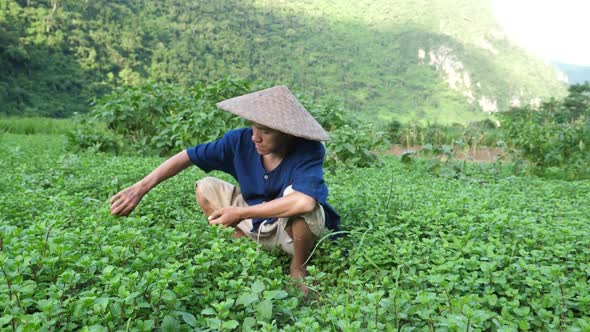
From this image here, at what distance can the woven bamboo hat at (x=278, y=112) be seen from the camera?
109 inches

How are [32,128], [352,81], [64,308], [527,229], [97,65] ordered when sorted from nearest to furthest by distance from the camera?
[64,308] < [527,229] < [32,128] < [97,65] < [352,81]

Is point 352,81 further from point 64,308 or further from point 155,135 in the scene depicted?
point 64,308

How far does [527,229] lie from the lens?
9.93 feet

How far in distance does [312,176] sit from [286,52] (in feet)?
199

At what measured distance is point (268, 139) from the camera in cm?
291

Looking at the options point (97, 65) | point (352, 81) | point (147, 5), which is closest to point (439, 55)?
point (352, 81)

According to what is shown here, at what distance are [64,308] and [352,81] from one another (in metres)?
59.7

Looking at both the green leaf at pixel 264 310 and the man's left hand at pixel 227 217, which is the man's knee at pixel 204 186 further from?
the green leaf at pixel 264 310

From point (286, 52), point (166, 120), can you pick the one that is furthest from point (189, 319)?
point (286, 52)

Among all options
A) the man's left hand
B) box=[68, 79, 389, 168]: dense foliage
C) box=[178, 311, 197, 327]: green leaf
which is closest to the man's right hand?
the man's left hand

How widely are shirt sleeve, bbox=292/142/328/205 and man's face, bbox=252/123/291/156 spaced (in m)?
0.17

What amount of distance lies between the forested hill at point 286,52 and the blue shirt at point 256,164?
56.7 feet

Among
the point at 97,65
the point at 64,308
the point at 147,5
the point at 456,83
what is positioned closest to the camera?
the point at 64,308

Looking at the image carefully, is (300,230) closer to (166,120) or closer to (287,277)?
(287,277)
